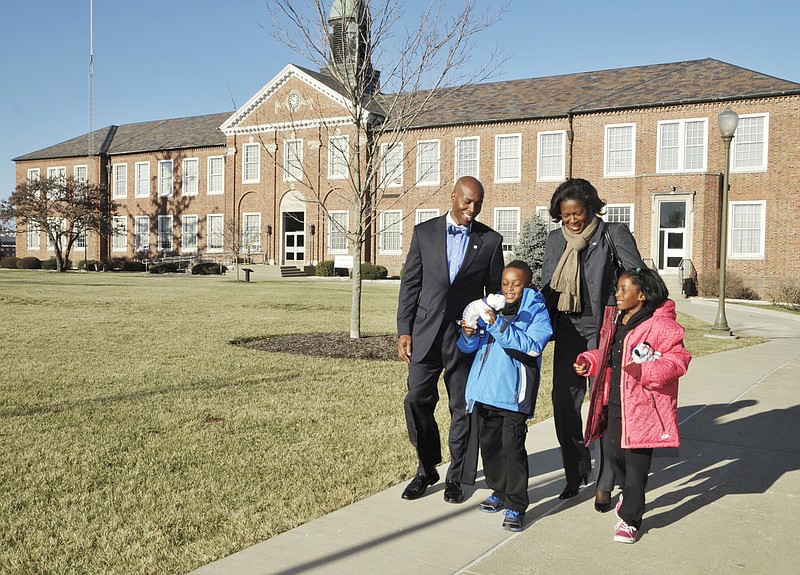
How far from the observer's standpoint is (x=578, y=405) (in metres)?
4.74

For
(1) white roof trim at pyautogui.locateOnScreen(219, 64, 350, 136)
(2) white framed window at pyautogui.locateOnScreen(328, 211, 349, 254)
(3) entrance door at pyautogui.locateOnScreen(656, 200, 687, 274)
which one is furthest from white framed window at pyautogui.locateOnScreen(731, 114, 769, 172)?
(2) white framed window at pyautogui.locateOnScreen(328, 211, 349, 254)

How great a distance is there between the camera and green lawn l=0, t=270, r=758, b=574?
12.9ft

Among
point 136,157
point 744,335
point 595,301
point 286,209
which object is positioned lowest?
point 744,335

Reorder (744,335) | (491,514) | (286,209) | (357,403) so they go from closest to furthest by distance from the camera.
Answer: (491,514)
(357,403)
(744,335)
(286,209)

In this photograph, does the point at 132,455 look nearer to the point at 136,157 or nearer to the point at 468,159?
the point at 468,159

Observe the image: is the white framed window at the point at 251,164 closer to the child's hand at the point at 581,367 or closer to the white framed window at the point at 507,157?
the white framed window at the point at 507,157

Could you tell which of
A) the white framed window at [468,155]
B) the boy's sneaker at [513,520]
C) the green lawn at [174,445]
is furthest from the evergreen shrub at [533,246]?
the boy's sneaker at [513,520]

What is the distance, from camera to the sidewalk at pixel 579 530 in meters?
3.63

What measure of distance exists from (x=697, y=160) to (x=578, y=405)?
98.6ft

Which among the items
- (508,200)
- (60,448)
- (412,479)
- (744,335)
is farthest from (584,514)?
(508,200)

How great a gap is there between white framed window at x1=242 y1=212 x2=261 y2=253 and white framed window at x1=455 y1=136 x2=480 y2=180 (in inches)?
518

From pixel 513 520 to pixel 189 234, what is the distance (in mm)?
45777

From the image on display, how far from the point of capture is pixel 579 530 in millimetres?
4191

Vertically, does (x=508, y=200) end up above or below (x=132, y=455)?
above
